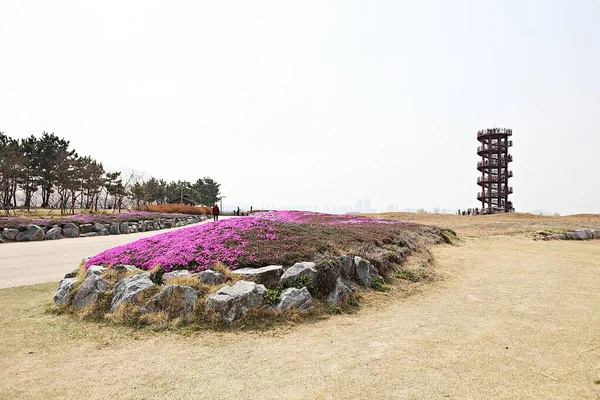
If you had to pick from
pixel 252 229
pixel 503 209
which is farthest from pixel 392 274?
pixel 503 209

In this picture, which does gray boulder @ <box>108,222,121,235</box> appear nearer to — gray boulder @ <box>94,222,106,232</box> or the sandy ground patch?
gray boulder @ <box>94,222,106,232</box>

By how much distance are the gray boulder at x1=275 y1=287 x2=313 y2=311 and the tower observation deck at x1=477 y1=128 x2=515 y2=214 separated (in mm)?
65853

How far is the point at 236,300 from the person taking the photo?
22.8 feet

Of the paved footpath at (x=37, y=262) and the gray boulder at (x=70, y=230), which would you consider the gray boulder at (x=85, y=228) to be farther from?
the paved footpath at (x=37, y=262)

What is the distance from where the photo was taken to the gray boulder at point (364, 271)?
30.5ft

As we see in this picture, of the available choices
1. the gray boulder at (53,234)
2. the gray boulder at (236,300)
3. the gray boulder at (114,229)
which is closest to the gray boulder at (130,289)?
the gray boulder at (236,300)

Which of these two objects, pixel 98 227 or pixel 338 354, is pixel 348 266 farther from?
pixel 98 227

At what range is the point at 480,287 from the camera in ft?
33.2

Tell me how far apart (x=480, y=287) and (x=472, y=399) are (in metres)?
6.95

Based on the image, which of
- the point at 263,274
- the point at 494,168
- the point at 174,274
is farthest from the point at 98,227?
the point at 494,168

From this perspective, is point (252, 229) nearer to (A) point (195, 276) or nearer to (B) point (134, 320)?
(A) point (195, 276)

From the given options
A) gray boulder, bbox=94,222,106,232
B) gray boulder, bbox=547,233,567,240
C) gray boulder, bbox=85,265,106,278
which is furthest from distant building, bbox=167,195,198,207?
gray boulder, bbox=85,265,106,278

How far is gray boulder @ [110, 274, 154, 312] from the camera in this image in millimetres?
7188

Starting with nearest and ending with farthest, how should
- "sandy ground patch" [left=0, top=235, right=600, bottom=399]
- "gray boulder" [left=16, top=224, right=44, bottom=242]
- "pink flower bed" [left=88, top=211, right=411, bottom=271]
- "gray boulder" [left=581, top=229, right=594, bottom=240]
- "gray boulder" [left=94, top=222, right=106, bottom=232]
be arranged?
"sandy ground patch" [left=0, top=235, right=600, bottom=399] < "pink flower bed" [left=88, top=211, right=411, bottom=271] < "gray boulder" [left=16, top=224, right=44, bottom=242] < "gray boulder" [left=581, top=229, right=594, bottom=240] < "gray boulder" [left=94, top=222, right=106, bottom=232]
